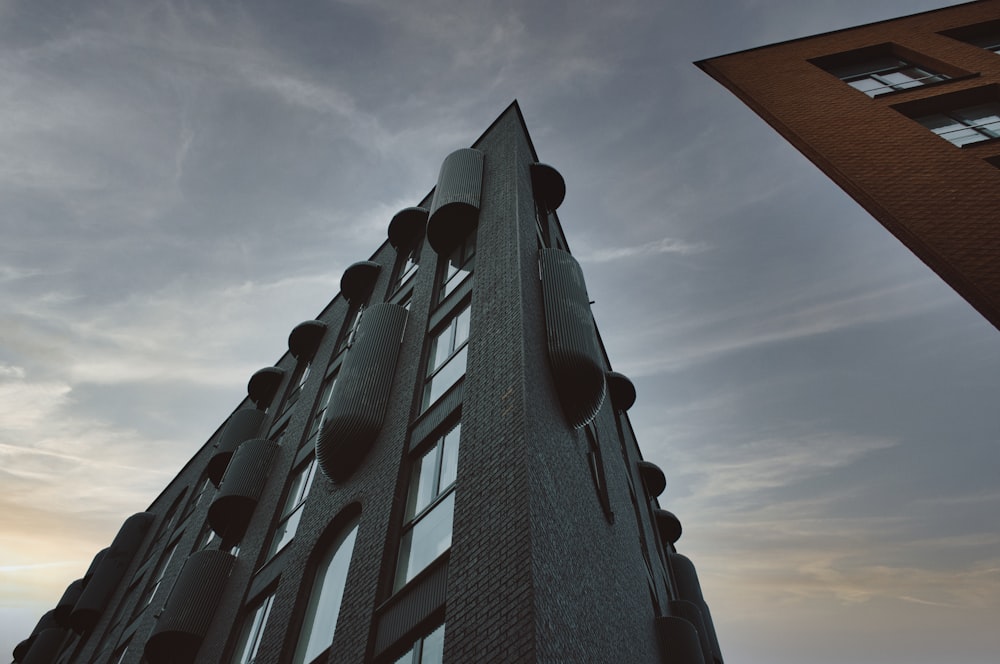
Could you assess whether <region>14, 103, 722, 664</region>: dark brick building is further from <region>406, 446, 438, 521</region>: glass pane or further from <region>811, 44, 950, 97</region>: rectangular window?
<region>811, 44, 950, 97</region>: rectangular window

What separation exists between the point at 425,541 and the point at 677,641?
27.0ft

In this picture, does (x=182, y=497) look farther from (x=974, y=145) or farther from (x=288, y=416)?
(x=974, y=145)

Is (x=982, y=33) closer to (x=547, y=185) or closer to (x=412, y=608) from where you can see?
(x=547, y=185)

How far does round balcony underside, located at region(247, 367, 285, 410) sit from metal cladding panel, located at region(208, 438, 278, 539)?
841 centimetres

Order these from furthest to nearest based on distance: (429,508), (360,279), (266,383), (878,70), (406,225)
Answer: (266,383) → (360,279) → (406,225) → (878,70) → (429,508)

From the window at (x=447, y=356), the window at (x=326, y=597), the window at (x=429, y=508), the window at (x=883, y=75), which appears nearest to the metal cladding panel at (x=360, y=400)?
the window at (x=447, y=356)

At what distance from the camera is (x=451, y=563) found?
8.05 m

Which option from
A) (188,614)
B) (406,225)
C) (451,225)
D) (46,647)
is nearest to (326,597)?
(188,614)

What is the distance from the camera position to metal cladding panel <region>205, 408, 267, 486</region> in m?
21.8

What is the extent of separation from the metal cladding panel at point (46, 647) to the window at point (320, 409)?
23.3m

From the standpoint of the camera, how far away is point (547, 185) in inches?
706

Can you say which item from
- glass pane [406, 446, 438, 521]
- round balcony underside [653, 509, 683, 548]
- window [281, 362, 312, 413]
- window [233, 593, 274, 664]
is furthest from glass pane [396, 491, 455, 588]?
round balcony underside [653, 509, 683, 548]

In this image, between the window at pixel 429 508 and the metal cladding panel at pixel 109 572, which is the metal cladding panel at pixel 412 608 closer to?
the window at pixel 429 508

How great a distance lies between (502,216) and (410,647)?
9346mm
